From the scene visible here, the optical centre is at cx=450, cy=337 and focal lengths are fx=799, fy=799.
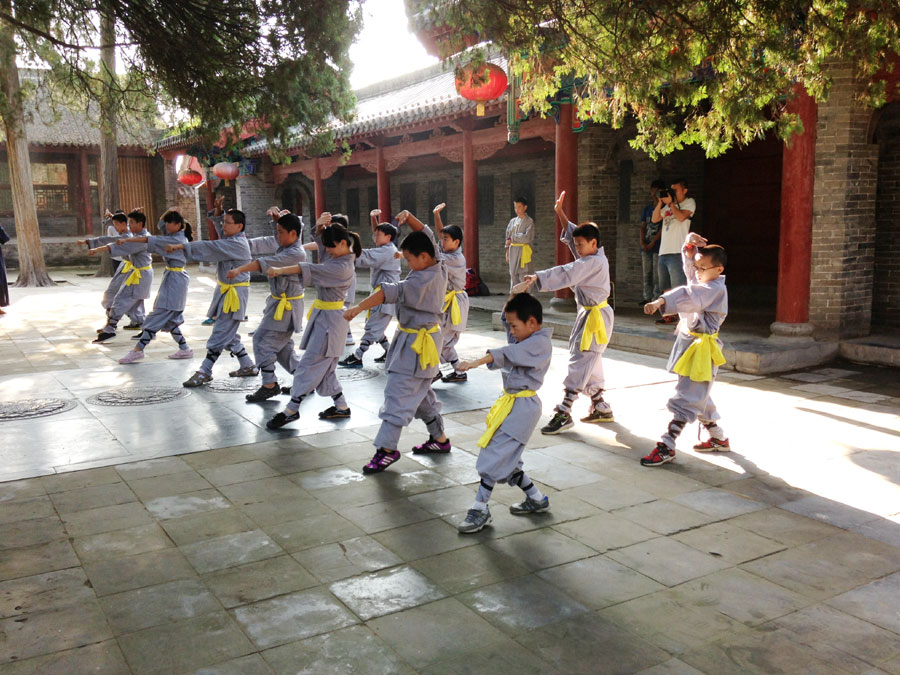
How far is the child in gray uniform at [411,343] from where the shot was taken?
5012 mm

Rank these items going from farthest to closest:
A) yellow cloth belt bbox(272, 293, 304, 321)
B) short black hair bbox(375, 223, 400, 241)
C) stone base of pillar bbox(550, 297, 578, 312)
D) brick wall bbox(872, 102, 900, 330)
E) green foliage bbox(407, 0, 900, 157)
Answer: stone base of pillar bbox(550, 297, 578, 312) < brick wall bbox(872, 102, 900, 330) < short black hair bbox(375, 223, 400, 241) < yellow cloth belt bbox(272, 293, 304, 321) < green foliage bbox(407, 0, 900, 157)

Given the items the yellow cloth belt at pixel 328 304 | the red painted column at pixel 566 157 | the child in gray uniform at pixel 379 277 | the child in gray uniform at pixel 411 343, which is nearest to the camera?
the child in gray uniform at pixel 411 343

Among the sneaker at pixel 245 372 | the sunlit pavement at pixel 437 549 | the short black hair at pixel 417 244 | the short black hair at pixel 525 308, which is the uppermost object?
the short black hair at pixel 417 244

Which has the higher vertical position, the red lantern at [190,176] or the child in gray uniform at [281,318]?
the red lantern at [190,176]

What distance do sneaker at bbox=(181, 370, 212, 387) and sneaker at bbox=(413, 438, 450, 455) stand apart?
10.3 feet

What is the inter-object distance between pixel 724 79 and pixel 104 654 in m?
4.80

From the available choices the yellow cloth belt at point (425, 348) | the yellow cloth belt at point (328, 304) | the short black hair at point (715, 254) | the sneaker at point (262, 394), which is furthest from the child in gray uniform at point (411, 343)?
the sneaker at point (262, 394)

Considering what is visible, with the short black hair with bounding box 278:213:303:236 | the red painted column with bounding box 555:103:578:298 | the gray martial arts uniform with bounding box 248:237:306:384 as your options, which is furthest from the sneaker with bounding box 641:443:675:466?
the red painted column with bounding box 555:103:578:298

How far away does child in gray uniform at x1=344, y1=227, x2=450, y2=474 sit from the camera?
16.4 ft

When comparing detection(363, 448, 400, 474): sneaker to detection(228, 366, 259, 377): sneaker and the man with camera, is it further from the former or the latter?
the man with camera

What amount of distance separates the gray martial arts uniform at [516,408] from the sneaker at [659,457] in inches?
52.6

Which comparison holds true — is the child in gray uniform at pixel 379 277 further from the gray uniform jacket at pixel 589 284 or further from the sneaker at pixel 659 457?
the sneaker at pixel 659 457

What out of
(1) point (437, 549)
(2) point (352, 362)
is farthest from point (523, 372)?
(2) point (352, 362)

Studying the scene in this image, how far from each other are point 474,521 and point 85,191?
27.4 meters
